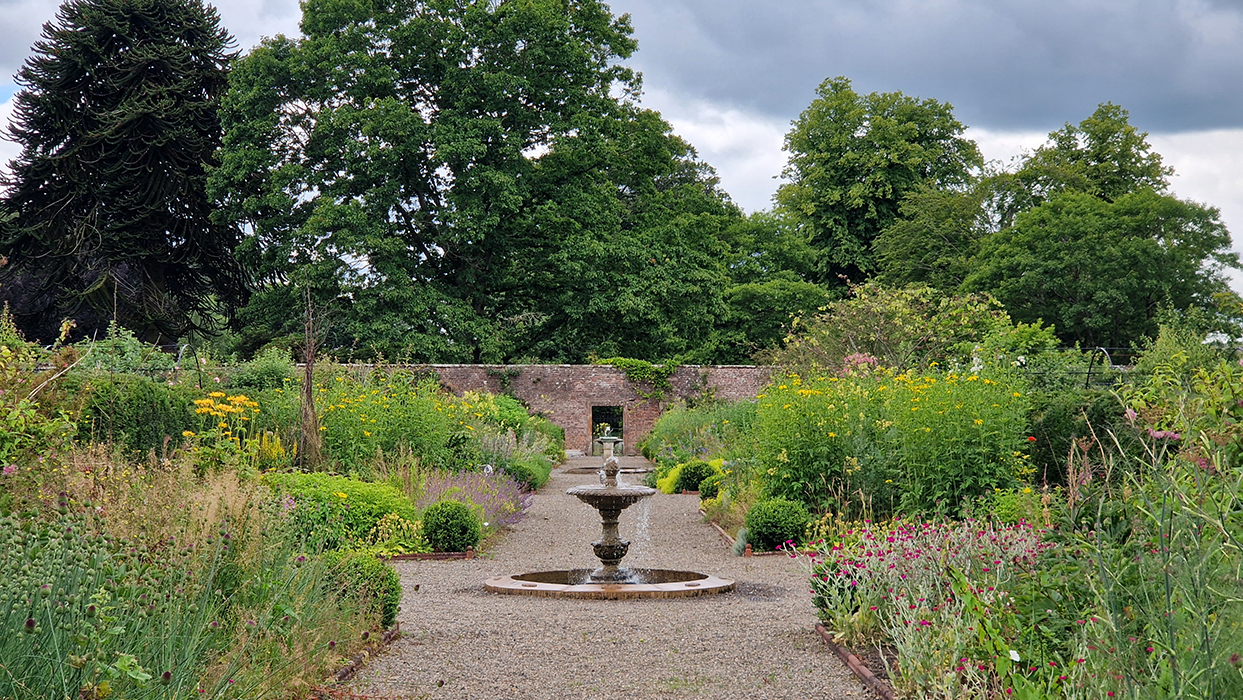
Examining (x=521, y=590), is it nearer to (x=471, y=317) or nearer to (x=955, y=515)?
(x=955, y=515)

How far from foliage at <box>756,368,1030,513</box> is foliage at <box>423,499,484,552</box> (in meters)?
2.94

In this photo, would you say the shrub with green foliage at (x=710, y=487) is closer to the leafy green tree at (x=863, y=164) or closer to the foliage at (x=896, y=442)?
the foliage at (x=896, y=442)

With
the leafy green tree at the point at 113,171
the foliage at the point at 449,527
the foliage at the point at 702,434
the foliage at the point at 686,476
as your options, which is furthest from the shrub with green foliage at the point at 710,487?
the leafy green tree at the point at 113,171

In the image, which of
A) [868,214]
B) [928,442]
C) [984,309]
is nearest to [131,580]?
[928,442]

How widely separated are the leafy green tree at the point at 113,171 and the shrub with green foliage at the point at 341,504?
15.2 meters

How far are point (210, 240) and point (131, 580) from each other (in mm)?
22407

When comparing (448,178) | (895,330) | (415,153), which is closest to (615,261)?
(448,178)

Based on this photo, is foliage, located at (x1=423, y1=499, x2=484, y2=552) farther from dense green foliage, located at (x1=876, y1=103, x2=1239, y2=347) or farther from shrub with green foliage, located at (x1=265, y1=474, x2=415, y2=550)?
dense green foliage, located at (x1=876, y1=103, x2=1239, y2=347)

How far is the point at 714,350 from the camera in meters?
29.3

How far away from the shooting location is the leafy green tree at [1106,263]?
25.2m

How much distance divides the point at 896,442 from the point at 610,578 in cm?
295

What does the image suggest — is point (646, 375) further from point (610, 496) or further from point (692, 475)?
point (610, 496)

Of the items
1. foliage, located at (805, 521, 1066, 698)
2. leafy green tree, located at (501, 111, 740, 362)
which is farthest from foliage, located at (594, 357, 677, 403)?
foliage, located at (805, 521, 1066, 698)

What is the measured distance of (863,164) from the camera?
31203mm
